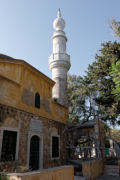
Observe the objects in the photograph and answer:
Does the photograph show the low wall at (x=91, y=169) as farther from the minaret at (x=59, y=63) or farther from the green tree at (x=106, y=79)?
the minaret at (x=59, y=63)

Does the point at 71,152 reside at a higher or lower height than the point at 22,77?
lower

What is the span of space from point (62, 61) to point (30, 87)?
26.4 feet

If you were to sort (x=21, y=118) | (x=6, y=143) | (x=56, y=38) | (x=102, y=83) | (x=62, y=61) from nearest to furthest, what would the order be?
(x=6, y=143)
(x=21, y=118)
(x=102, y=83)
(x=62, y=61)
(x=56, y=38)

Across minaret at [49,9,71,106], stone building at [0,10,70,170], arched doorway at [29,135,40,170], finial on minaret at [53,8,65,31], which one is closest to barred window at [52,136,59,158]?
stone building at [0,10,70,170]

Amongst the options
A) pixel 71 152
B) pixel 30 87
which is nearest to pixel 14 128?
pixel 30 87

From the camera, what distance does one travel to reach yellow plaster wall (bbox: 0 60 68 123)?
9086mm

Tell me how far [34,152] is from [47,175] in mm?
5473

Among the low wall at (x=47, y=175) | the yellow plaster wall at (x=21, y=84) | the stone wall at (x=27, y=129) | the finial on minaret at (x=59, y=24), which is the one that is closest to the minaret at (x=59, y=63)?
the finial on minaret at (x=59, y=24)

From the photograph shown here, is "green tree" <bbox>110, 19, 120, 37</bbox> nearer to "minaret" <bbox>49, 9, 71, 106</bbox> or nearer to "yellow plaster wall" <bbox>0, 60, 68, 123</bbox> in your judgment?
"minaret" <bbox>49, 9, 71, 106</bbox>

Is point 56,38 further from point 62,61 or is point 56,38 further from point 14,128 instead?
point 14,128

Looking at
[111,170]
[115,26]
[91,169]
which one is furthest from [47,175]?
[115,26]

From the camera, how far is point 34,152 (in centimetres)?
1038

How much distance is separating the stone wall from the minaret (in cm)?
403

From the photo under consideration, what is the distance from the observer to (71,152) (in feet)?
49.3
